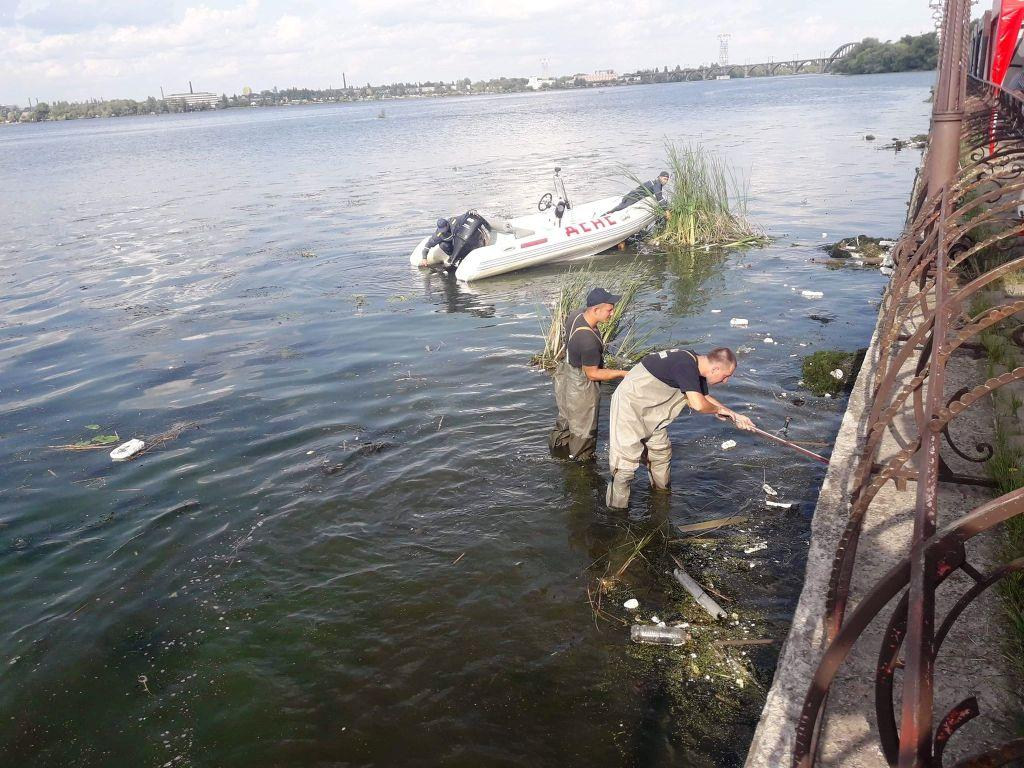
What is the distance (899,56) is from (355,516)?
4658 inches

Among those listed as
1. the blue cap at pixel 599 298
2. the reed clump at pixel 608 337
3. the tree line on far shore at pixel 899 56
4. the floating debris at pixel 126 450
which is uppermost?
the tree line on far shore at pixel 899 56

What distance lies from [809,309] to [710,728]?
357 inches

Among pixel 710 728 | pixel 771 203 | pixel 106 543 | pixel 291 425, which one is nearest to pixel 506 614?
pixel 710 728

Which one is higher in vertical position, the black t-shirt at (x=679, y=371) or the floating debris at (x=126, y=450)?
the black t-shirt at (x=679, y=371)

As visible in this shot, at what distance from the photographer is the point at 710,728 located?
4.25 metres

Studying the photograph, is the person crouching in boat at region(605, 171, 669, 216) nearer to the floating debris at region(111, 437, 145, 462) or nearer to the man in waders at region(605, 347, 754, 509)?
the man in waders at region(605, 347, 754, 509)

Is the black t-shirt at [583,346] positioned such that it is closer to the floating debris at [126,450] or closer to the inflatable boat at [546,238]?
the floating debris at [126,450]

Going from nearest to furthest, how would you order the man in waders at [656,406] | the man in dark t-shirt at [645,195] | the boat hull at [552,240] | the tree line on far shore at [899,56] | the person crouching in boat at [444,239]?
1. the man in waders at [656,406]
2. the boat hull at [552,240]
3. the person crouching in boat at [444,239]
4. the man in dark t-shirt at [645,195]
5. the tree line on far shore at [899,56]

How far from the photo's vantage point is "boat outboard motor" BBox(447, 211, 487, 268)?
613 inches

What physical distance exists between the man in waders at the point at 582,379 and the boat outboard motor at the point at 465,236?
8.68 metres

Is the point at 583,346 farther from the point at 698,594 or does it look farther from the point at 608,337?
the point at 608,337

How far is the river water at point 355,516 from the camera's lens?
4566mm

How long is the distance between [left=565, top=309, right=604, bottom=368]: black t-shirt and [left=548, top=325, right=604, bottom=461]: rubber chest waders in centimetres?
3

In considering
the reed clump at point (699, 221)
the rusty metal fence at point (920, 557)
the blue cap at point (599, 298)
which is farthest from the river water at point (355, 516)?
the blue cap at point (599, 298)
